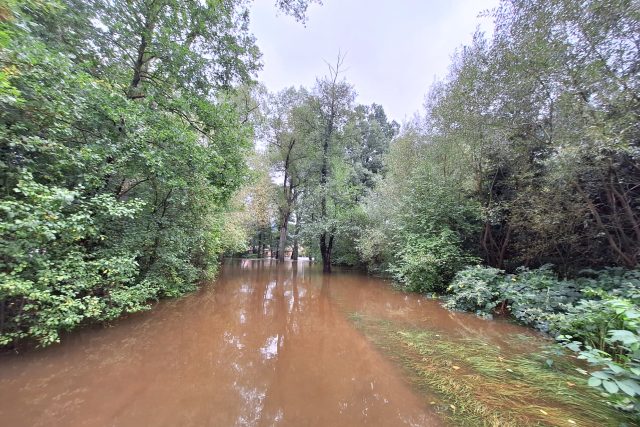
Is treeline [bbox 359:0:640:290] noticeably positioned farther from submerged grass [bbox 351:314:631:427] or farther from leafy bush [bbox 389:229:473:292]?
submerged grass [bbox 351:314:631:427]

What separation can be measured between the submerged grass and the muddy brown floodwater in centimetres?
26

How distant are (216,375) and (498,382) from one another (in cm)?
312

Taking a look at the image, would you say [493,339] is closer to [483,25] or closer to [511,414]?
[511,414]

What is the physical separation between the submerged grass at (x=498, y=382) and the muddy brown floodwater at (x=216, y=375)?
0.85 ft

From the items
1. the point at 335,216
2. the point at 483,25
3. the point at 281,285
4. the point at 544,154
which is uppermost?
the point at 483,25

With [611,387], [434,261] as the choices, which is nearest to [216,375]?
[611,387]

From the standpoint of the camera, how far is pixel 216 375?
2.99 metres

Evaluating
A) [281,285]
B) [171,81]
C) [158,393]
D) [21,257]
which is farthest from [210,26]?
[281,285]

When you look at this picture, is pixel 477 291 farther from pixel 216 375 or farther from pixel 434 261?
pixel 216 375

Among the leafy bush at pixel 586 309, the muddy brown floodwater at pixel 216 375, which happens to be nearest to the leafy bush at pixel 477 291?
the leafy bush at pixel 586 309

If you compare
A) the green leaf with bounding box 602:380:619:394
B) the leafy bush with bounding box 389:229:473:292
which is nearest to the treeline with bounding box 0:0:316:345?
the green leaf with bounding box 602:380:619:394

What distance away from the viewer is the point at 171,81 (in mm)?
5820

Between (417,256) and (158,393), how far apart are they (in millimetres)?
7066

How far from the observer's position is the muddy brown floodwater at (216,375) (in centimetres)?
223
